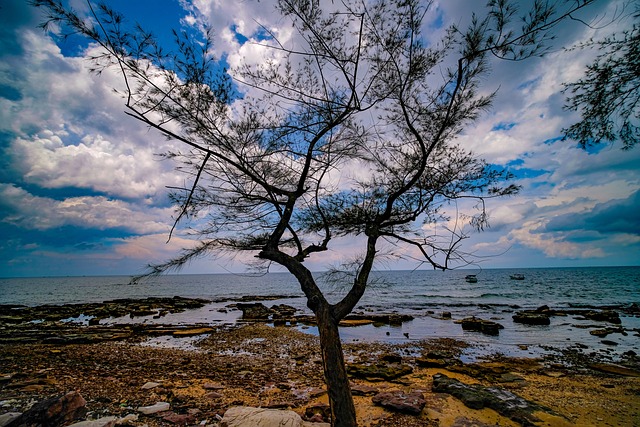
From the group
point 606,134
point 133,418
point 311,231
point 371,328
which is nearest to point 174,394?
point 133,418

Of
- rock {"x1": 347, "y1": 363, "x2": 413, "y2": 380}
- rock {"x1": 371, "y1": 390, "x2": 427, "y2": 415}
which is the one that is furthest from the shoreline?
rock {"x1": 371, "y1": 390, "x2": 427, "y2": 415}

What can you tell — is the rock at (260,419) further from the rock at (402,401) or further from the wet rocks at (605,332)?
the wet rocks at (605,332)

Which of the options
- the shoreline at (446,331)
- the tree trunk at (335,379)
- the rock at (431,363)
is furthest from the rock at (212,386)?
the shoreline at (446,331)

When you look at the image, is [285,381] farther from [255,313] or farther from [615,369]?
[255,313]

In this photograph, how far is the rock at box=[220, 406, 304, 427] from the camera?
3417 millimetres

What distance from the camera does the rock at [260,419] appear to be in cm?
342

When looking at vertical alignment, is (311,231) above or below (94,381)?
above

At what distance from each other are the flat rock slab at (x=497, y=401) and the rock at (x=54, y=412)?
592 cm

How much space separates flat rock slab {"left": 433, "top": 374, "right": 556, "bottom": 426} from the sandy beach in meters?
0.07

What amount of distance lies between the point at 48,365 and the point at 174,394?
4.78 metres

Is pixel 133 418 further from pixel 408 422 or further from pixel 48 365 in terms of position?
pixel 48 365

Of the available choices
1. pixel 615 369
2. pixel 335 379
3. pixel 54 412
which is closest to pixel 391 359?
pixel 615 369

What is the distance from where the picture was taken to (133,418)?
4.11 m

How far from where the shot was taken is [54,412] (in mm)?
3453
